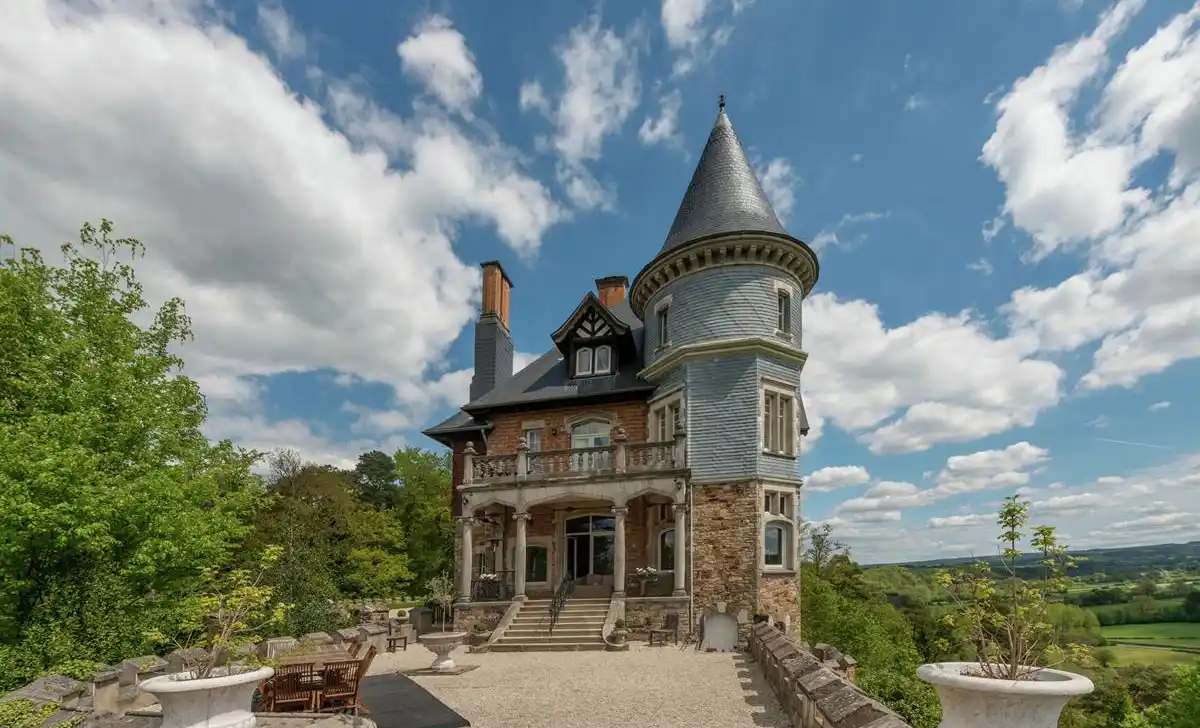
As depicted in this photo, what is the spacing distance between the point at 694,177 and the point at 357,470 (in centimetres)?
4976

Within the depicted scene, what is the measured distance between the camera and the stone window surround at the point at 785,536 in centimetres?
1644

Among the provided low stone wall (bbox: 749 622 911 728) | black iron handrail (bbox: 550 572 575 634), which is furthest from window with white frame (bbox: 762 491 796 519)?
black iron handrail (bbox: 550 572 575 634)

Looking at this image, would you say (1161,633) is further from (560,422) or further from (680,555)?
(560,422)

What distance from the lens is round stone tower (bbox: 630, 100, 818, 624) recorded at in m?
16.6

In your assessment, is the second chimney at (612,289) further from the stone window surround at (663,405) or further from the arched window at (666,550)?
the arched window at (666,550)

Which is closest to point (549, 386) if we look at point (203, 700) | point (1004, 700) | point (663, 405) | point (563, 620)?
point (663, 405)

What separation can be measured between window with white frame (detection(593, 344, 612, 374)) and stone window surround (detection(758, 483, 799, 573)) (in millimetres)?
6834

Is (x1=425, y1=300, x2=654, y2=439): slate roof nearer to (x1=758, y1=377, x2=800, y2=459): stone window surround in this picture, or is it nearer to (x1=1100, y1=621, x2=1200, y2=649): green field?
(x1=758, y1=377, x2=800, y2=459): stone window surround

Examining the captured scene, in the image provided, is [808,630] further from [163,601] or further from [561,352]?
[163,601]

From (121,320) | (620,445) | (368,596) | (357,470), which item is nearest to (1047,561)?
(620,445)

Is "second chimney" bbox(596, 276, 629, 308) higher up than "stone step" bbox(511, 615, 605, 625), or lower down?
higher up

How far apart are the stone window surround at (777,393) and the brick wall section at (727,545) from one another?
137 cm

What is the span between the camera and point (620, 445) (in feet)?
56.6

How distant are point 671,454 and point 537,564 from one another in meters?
6.62
